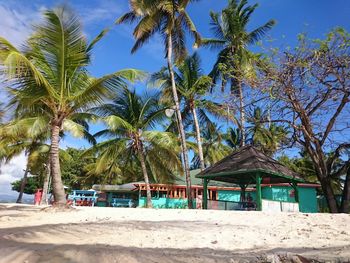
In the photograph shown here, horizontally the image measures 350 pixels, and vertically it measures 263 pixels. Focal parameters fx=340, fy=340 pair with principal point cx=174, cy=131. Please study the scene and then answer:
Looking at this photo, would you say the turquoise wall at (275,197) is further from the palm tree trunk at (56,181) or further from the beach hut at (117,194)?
the palm tree trunk at (56,181)

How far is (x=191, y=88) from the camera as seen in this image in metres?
23.6

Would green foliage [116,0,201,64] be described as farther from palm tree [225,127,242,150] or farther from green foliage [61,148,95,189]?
green foliage [61,148,95,189]

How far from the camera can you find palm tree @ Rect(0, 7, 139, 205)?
40.0 ft

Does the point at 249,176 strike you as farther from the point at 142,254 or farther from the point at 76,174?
the point at 76,174

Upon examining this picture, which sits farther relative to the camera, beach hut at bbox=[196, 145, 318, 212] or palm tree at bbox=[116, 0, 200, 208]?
palm tree at bbox=[116, 0, 200, 208]

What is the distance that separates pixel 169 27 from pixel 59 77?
10190mm

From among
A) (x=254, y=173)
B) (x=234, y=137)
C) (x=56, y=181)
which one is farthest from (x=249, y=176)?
(x=234, y=137)

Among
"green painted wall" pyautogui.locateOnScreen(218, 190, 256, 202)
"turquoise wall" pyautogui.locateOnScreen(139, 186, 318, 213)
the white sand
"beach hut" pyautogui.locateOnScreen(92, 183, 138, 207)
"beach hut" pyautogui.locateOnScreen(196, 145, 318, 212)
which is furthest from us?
"green painted wall" pyautogui.locateOnScreen(218, 190, 256, 202)

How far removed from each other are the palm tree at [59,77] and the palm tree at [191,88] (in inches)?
411

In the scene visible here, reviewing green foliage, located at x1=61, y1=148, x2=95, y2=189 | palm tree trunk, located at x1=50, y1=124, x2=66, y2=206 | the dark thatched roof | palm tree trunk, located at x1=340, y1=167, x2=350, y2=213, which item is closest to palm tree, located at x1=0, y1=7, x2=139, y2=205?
palm tree trunk, located at x1=50, y1=124, x2=66, y2=206

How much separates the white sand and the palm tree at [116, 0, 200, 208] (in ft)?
39.8

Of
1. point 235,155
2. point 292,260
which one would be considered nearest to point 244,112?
point 235,155

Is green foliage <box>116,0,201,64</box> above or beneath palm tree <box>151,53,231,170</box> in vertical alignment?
above

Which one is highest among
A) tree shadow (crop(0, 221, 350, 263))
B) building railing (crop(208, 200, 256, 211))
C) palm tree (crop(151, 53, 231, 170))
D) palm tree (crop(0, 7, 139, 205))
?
palm tree (crop(151, 53, 231, 170))
